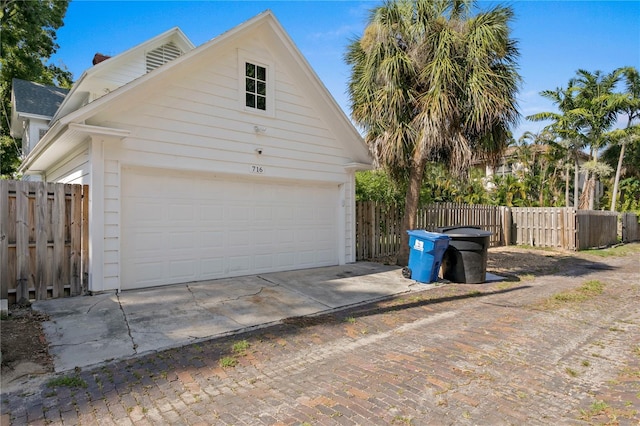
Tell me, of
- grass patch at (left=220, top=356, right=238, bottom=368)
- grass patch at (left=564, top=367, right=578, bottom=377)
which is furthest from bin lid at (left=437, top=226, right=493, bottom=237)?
grass patch at (left=220, top=356, right=238, bottom=368)

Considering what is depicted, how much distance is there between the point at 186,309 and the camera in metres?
6.14

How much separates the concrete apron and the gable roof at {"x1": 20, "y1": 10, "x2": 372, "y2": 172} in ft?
10.1

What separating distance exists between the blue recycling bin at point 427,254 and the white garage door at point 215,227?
260 cm

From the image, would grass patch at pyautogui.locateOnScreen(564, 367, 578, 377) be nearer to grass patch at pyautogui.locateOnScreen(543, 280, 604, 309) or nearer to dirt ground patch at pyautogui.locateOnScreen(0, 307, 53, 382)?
grass patch at pyautogui.locateOnScreen(543, 280, 604, 309)

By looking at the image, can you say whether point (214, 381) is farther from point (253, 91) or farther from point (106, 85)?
point (106, 85)

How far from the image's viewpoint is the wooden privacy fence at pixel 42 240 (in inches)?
243

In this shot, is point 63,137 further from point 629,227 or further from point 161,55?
point 629,227

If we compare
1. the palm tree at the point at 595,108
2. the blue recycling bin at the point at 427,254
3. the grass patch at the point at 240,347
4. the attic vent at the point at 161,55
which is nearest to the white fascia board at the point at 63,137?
the grass patch at the point at 240,347

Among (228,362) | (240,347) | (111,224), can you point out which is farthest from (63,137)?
(228,362)

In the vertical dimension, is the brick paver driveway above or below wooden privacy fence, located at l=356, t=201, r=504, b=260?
below

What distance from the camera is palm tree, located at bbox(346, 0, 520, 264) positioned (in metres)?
9.33

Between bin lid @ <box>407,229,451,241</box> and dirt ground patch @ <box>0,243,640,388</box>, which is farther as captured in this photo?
bin lid @ <box>407,229,451,241</box>

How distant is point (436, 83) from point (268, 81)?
4.20 meters

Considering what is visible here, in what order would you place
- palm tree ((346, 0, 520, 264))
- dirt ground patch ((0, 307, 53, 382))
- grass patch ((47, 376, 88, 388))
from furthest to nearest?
palm tree ((346, 0, 520, 264)) < dirt ground patch ((0, 307, 53, 382)) < grass patch ((47, 376, 88, 388))
